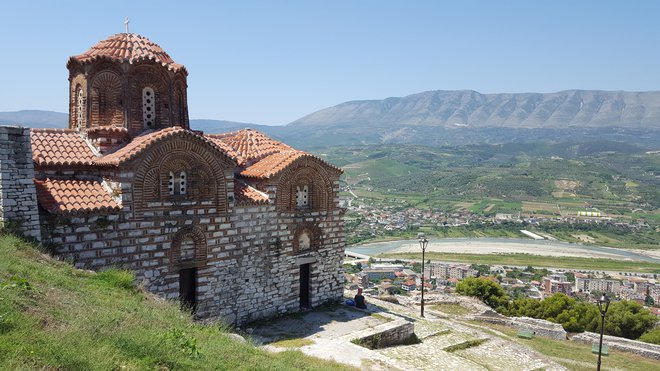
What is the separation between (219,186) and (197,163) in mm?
1001

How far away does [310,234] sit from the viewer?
17.9m

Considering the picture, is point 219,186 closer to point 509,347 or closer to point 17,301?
point 17,301

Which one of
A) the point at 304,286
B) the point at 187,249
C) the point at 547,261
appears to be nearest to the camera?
the point at 187,249

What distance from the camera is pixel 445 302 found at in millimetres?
26266

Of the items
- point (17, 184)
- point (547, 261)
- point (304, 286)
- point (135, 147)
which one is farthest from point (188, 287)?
point (547, 261)

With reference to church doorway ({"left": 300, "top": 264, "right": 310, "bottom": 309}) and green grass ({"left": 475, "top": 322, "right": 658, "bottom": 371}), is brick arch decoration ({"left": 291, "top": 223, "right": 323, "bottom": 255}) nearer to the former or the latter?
church doorway ({"left": 300, "top": 264, "right": 310, "bottom": 309})

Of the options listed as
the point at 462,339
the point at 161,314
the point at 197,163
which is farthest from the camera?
the point at 462,339

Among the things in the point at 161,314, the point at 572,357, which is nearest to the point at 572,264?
the point at 572,357

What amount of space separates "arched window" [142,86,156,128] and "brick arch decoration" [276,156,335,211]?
4.59 m

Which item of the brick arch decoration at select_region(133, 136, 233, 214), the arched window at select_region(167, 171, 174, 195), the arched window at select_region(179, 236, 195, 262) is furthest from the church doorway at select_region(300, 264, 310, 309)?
the arched window at select_region(167, 171, 174, 195)

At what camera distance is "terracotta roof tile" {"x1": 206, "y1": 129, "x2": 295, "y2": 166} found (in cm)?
1786

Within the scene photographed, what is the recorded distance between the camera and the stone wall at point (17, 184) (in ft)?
36.7

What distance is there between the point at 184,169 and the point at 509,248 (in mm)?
86697

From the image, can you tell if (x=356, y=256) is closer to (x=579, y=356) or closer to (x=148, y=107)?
(x=579, y=356)
